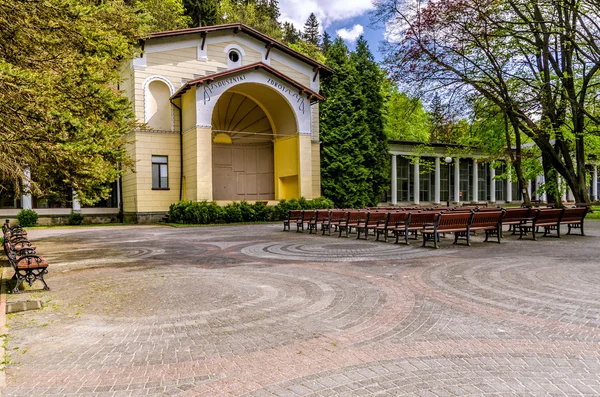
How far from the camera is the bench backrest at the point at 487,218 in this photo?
13164 mm

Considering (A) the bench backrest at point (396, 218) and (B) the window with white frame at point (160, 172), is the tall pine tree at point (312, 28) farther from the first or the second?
(A) the bench backrest at point (396, 218)

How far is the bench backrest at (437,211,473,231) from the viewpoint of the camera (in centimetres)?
1245

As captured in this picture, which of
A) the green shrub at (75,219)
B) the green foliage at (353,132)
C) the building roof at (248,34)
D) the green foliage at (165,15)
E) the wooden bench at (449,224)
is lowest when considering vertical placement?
the green shrub at (75,219)

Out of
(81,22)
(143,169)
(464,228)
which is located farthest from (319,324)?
(143,169)

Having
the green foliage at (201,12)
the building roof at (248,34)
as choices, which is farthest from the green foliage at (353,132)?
the green foliage at (201,12)

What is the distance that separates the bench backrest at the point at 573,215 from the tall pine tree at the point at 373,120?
1782 cm

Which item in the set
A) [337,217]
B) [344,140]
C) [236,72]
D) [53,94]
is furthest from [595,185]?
[53,94]

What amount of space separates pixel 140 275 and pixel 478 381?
280 inches

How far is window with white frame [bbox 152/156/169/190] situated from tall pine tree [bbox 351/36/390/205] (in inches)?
585

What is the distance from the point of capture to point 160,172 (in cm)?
2731

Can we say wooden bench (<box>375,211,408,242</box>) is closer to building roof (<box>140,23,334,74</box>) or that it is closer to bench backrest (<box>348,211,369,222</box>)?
bench backrest (<box>348,211,369,222</box>)

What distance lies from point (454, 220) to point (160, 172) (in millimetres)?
20069

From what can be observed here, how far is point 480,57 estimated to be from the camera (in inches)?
840

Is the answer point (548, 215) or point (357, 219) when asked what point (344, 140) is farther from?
point (548, 215)
